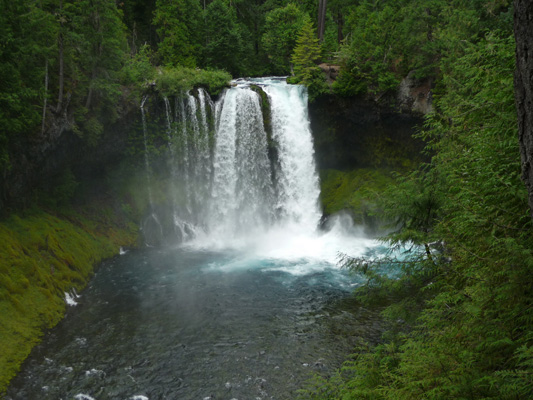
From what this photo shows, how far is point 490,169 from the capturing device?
494 cm

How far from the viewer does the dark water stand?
9.43 meters

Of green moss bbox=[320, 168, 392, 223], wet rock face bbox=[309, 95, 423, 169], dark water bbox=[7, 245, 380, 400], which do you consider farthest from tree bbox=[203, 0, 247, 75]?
dark water bbox=[7, 245, 380, 400]

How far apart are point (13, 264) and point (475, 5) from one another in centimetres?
2139

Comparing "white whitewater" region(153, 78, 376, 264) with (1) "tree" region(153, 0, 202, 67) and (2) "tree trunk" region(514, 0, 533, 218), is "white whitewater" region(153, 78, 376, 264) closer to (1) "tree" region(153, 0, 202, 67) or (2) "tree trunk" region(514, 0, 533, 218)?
(1) "tree" region(153, 0, 202, 67)

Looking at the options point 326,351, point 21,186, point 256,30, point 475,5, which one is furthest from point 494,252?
point 256,30

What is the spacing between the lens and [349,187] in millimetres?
24109

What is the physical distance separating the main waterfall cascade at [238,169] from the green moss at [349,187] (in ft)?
2.84

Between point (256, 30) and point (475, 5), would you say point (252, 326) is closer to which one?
point (475, 5)

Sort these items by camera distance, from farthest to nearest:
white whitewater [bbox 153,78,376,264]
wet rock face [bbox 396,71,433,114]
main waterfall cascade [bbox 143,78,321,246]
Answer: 1. main waterfall cascade [bbox 143,78,321,246]
2. white whitewater [bbox 153,78,376,264]
3. wet rock face [bbox 396,71,433,114]

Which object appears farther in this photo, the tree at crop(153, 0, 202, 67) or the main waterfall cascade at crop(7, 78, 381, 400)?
the tree at crop(153, 0, 202, 67)

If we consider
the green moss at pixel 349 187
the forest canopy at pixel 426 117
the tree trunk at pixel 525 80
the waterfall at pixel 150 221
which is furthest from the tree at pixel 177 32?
the tree trunk at pixel 525 80

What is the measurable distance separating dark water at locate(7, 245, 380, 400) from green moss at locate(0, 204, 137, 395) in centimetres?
53

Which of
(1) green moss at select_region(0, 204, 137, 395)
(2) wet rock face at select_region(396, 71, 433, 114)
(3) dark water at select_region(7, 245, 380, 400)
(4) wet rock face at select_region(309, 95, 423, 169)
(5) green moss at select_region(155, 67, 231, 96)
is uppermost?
(5) green moss at select_region(155, 67, 231, 96)

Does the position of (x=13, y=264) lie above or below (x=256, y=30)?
below
